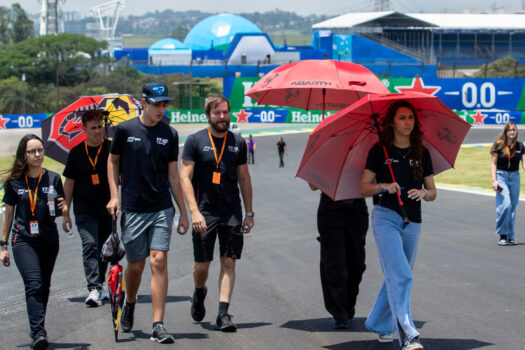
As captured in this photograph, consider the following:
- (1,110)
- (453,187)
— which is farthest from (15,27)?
(453,187)

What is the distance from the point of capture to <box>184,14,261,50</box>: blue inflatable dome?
105312mm

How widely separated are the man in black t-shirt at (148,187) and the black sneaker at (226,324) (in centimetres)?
50

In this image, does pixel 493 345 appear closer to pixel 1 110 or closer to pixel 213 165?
pixel 213 165

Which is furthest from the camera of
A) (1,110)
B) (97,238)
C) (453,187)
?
(1,110)

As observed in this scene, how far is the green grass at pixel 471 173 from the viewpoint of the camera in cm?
2238

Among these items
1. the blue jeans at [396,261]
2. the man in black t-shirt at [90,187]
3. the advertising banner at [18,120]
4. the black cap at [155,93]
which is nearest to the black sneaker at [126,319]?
the man in black t-shirt at [90,187]

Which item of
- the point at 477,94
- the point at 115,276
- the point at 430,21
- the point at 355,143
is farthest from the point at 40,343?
the point at 430,21

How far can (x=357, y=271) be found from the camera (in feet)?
20.9

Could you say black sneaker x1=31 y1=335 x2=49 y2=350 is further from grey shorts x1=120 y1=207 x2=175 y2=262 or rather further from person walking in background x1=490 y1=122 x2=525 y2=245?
person walking in background x1=490 y1=122 x2=525 y2=245

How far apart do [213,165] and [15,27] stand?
395 ft

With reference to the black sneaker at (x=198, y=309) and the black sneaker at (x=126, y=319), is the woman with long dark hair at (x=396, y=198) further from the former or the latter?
the black sneaker at (x=126, y=319)

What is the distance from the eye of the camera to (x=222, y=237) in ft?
20.6

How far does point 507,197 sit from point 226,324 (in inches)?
247

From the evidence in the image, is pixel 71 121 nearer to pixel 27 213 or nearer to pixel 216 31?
pixel 27 213
